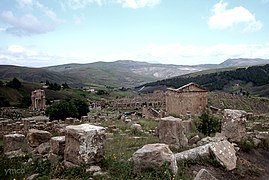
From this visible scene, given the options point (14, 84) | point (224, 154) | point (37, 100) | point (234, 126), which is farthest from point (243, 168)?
point (14, 84)

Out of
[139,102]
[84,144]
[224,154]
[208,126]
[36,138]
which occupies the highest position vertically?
[84,144]

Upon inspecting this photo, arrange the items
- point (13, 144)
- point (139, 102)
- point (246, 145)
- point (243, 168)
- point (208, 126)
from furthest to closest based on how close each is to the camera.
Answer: point (139, 102), point (208, 126), point (246, 145), point (13, 144), point (243, 168)

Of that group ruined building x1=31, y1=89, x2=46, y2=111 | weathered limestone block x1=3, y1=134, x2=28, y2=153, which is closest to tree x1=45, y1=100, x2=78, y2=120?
ruined building x1=31, y1=89, x2=46, y2=111

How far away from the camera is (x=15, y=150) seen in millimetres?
11133

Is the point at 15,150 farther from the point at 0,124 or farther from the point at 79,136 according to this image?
the point at 0,124

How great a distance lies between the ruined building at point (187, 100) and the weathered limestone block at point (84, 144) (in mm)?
25044

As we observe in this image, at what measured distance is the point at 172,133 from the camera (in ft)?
36.8

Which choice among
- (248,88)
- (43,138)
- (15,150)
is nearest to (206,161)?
(43,138)

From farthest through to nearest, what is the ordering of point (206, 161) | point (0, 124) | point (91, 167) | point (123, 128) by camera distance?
point (0, 124)
point (123, 128)
point (206, 161)
point (91, 167)

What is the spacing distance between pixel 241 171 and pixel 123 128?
833 centimetres

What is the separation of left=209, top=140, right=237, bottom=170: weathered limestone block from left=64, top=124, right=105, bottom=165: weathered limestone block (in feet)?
11.3

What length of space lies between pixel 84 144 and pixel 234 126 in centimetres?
717

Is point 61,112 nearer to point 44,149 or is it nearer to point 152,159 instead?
point 44,149

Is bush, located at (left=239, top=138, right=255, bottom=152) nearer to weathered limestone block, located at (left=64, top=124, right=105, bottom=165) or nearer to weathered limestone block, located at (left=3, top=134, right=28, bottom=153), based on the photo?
weathered limestone block, located at (left=64, top=124, right=105, bottom=165)
